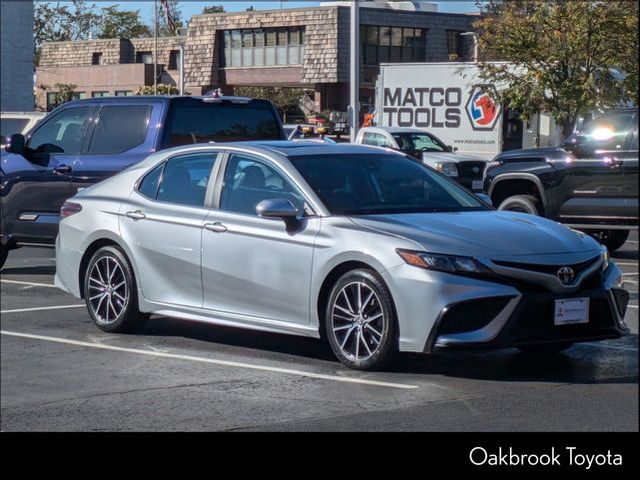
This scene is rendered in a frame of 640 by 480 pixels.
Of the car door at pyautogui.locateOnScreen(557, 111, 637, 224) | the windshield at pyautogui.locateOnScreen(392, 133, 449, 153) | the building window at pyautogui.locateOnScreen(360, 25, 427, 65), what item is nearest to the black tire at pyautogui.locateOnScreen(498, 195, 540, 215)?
the car door at pyautogui.locateOnScreen(557, 111, 637, 224)

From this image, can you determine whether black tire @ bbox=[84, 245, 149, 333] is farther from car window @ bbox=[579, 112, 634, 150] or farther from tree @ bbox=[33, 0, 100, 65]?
tree @ bbox=[33, 0, 100, 65]

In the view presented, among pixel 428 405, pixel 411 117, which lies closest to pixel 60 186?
pixel 428 405

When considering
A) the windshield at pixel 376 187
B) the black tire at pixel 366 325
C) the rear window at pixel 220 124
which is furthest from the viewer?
the rear window at pixel 220 124

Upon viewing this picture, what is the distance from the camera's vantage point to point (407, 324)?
6895 mm

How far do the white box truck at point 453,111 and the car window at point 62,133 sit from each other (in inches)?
655

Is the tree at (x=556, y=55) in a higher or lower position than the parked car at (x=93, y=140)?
higher

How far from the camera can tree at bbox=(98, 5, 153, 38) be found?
180ft

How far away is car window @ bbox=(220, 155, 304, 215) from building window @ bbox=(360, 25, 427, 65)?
1876 inches

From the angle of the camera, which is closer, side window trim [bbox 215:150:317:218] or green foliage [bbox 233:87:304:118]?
side window trim [bbox 215:150:317:218]

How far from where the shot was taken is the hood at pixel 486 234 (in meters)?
6.91

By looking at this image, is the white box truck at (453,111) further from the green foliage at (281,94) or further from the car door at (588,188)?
the green foliage at (281,94)

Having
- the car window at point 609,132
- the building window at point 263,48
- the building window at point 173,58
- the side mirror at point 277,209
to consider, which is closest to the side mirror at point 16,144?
the side mirror at point 277,209
